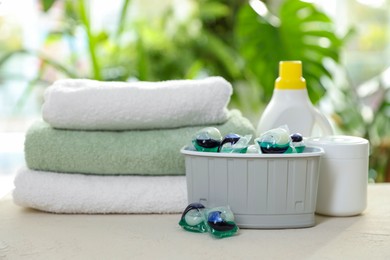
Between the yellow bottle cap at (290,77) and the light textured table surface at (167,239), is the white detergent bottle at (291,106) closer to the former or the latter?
the yellow bottle cap at (290,77)

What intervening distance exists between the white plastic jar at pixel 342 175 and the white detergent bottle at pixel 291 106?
2.4 inches

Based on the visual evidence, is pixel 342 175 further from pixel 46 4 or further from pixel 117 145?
pixel 46 4

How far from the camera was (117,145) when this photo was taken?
31.0 inches

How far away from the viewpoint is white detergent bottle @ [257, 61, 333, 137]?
0.81 metres

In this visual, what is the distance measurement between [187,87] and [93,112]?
119mm

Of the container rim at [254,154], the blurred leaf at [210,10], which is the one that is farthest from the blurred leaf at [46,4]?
the blurred leaf at [210,10]

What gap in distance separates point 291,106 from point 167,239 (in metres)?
0.25

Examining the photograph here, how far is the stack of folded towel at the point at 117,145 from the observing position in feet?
2.57

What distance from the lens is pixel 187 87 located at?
31.6 inches

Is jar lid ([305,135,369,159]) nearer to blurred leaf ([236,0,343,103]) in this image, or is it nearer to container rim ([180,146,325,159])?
container rim ([180,146,325,159])

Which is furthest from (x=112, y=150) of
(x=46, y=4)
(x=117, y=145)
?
(x=46, y=4)

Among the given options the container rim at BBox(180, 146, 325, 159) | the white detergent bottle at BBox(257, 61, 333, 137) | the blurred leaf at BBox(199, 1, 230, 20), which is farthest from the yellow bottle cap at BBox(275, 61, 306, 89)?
the blurred leaf at BBox(199, 1, 230, 20)

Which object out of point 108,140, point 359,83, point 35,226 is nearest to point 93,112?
point 108,140

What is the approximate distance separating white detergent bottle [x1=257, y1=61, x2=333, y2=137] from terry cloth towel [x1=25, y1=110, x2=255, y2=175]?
3 cm
